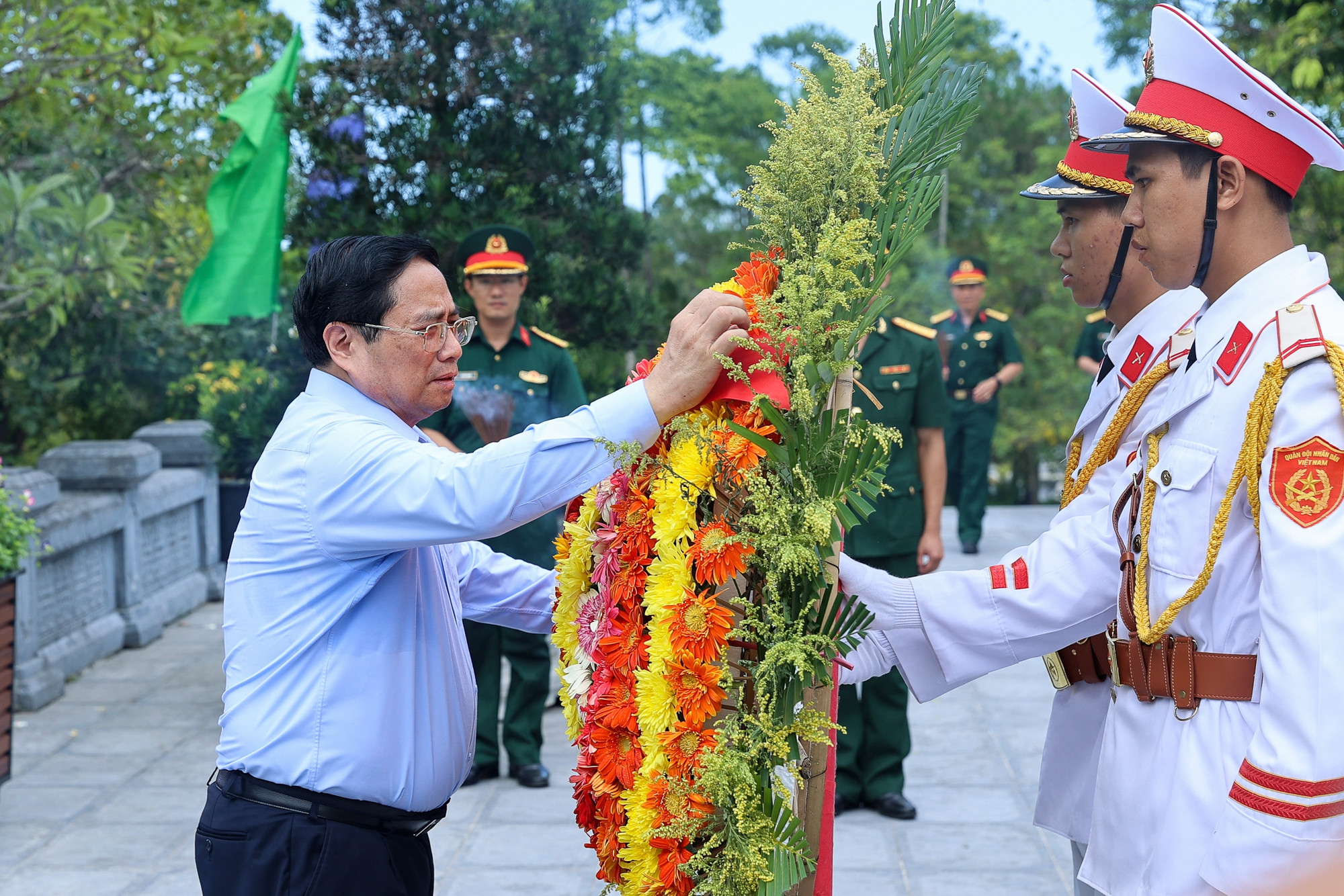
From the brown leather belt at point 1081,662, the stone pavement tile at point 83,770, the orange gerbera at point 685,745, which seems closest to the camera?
the orange gerbera at point 685,745

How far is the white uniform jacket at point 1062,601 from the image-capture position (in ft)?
8.16

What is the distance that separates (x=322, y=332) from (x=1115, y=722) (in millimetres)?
1702

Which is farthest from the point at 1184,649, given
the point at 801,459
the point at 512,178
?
the point at 512,178

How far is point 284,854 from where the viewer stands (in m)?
2.19

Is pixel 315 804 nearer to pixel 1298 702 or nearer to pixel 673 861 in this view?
pixel 673 861

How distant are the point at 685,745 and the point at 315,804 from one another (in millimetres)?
772

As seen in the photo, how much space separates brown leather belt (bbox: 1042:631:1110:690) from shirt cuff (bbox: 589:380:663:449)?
1.19m

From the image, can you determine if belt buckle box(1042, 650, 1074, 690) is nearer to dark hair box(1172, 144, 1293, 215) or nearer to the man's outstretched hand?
dark hair box(1172, 144, 1293, 215)

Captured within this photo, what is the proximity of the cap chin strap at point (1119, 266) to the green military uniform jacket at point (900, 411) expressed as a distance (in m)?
2.11

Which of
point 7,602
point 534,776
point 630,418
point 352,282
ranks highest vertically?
point 352,282

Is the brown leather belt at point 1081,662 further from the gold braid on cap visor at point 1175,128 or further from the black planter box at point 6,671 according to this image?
the black planter box at point 6,671

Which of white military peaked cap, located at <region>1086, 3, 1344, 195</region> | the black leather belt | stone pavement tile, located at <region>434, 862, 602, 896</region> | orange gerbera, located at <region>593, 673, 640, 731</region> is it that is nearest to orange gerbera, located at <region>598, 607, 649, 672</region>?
orange gerbera, located at <region>593, 673, 640, 731</region>

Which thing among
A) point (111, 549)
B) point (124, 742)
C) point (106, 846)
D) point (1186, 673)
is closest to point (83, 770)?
point (124, 742)

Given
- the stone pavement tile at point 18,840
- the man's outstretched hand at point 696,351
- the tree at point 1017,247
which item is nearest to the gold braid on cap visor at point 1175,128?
the man's outstretched hand at point 696,351
